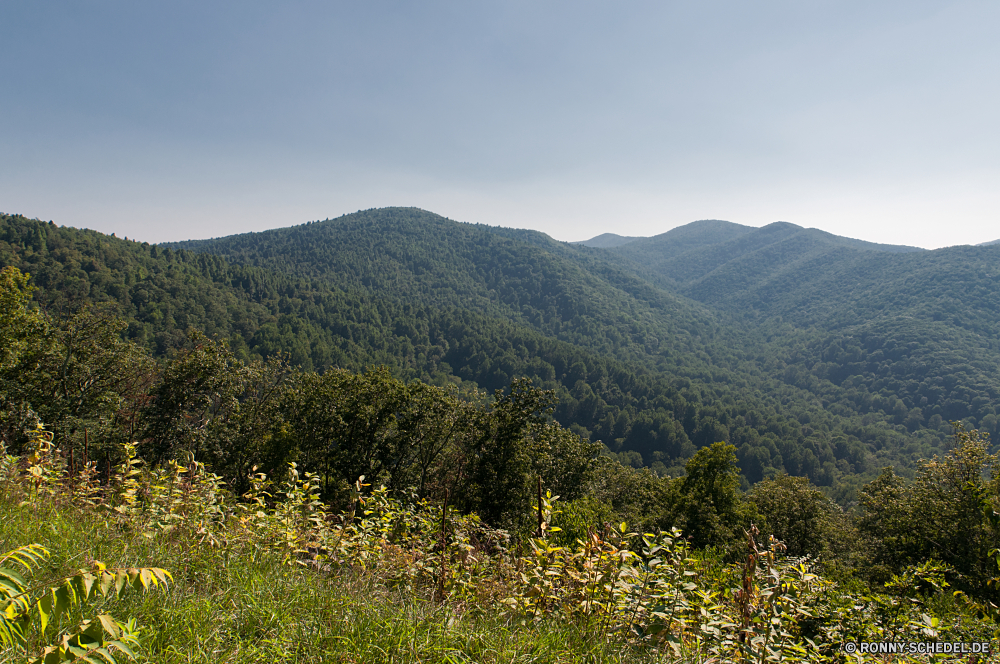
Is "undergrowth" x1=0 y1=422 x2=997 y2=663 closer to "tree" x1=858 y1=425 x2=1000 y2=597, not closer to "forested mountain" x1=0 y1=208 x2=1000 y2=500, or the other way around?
"tree" x1=858 y1=425 x2=1000 y2=597

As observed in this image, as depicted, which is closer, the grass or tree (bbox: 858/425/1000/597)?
the grass

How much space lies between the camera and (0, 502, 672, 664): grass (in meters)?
2.25

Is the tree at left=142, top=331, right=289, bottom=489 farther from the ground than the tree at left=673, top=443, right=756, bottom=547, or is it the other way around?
the tree at left=142, top=331, right=289, bottom=489

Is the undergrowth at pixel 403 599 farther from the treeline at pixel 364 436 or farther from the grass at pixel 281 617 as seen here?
the treeline at pixel 364 436

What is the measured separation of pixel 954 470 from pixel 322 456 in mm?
24860

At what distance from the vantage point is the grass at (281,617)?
2.25 metres

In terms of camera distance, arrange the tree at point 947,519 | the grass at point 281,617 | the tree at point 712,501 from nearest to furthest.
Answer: the grass at point 281,617 < the tree at point 947,519 < the tree at point 712,501

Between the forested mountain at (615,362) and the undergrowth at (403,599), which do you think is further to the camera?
the forested mountain at (615,362)

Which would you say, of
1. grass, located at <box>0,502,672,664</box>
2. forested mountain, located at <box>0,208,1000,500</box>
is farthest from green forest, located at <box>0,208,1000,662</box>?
forested mountain, located at <box>0,208,1000,500</box>

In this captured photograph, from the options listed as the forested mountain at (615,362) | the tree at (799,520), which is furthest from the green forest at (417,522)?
the forested mountain at (615,362)

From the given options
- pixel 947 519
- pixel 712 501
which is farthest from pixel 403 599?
pixel 947 519

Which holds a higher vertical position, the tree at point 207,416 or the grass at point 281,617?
the grass at point 281,617

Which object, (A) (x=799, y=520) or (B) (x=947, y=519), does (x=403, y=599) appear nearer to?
(B) (x=947, y=519)

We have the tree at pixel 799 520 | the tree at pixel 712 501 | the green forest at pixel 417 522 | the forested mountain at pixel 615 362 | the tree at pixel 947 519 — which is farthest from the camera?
the forested mountain at pixel 615 362
